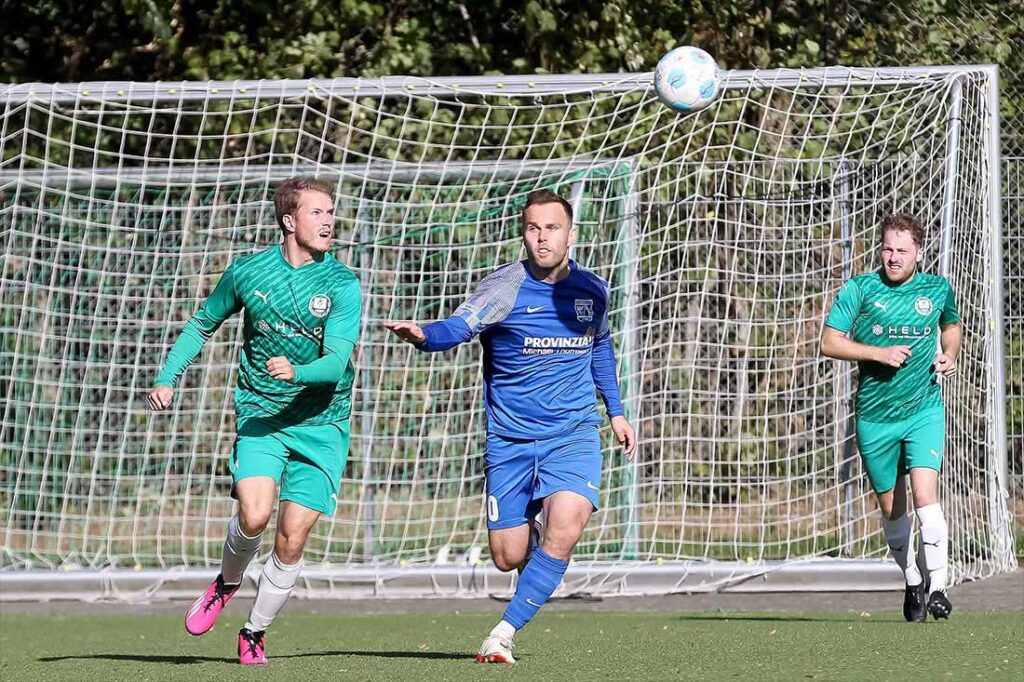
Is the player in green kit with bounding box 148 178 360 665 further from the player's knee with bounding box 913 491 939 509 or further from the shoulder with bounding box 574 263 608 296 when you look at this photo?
the player's knee with bounding box 913 491 939 509

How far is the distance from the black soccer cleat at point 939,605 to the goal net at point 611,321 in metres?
1.69

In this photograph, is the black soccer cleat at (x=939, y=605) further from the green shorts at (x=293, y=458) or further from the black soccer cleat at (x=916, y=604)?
the green shorts at (x=293, y=458)

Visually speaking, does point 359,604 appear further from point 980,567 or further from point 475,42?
point 475,42

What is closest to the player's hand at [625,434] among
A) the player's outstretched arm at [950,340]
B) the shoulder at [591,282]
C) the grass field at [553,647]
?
the shoulder at [591,282]

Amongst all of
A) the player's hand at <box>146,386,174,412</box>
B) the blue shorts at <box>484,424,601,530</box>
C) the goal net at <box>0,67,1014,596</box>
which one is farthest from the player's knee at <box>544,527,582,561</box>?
the goal net at <box>0,67,1014,596</box>

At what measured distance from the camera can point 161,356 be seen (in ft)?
33.4

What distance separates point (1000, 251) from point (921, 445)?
1936mm

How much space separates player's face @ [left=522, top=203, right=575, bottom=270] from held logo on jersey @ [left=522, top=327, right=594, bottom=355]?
0.27 metres

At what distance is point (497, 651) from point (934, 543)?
2.44 m

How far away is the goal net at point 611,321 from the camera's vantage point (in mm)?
8891

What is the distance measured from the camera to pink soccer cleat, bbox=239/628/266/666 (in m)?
5.88

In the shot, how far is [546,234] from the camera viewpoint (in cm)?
585

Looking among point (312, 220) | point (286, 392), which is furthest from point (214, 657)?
point (312, 220)

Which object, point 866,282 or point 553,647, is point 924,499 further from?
point 553,647
